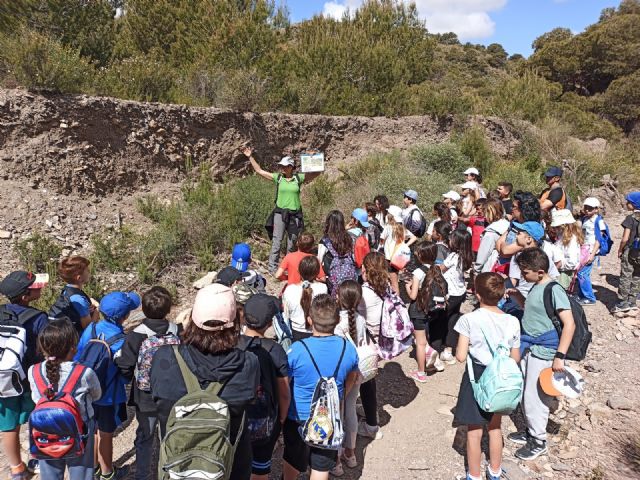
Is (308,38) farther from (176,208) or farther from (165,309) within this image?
(165,309)

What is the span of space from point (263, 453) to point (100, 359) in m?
1.15

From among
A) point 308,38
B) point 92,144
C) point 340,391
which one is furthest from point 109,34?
point 340,391

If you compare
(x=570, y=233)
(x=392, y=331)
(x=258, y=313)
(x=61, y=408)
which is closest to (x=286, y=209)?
(x=392, y=331)

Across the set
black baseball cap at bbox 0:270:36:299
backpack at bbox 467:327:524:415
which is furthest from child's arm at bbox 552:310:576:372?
black baseball cap at bbox 0:270:36:299

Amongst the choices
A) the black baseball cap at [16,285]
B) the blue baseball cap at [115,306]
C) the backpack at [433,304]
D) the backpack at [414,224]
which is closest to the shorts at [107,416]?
the blue baseball cap at [115,306]

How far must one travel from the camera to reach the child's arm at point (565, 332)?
9.82ft

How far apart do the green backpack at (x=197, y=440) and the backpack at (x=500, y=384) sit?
1.69 meters

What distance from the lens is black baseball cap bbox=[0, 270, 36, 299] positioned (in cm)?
294

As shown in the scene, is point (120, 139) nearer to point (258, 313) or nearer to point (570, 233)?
point (258, 313)

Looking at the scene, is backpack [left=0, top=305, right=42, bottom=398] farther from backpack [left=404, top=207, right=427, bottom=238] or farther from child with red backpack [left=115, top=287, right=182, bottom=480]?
backpack [left=404, top=207, right=427, bottom=238]

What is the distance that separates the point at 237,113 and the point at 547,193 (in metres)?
6.22

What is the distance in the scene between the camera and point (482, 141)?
13.0 m

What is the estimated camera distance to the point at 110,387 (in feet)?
9.21

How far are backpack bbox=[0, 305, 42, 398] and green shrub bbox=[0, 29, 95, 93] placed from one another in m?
5.13
